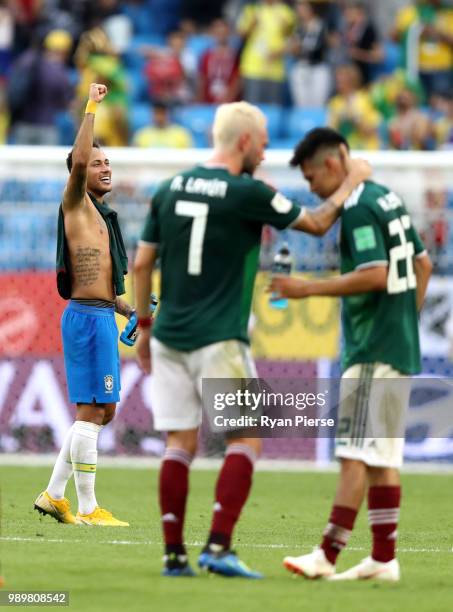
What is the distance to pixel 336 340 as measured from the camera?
50.0 feet

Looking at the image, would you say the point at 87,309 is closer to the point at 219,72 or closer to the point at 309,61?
the point at 219,72

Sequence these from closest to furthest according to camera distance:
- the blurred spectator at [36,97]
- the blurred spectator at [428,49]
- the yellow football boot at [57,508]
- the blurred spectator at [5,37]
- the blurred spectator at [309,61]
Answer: the yellow football boot at [57,508], the blurred spectator at [36,97], the blurred spectator at [428,49], the blurred spectator at [309,61], the blurred spectator at [5,37]

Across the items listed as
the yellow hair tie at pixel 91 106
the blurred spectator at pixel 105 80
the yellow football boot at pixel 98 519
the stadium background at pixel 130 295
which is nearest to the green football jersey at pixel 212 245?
the yellow hair tie at pixel 91 106

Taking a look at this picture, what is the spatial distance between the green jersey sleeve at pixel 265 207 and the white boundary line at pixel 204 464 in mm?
7894

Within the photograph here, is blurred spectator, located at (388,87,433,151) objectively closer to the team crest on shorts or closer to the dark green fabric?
the dark green fabric

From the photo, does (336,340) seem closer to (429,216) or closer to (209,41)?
(429,216)

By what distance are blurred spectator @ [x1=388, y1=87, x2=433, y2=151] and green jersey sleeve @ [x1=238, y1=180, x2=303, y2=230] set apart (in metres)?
10.9

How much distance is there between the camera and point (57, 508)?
10211 mm

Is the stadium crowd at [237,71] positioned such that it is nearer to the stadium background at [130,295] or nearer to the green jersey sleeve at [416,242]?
the stadium background at [130,295]

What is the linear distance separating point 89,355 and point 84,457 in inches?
24.9

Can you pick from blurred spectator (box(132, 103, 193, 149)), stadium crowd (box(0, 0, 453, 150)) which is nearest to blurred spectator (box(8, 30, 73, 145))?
stadium crowd (box(0, 0, 453, 150))

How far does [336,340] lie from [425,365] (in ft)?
2.74

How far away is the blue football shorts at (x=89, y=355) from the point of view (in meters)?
10.2

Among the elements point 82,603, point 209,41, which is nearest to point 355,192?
point 82,603
